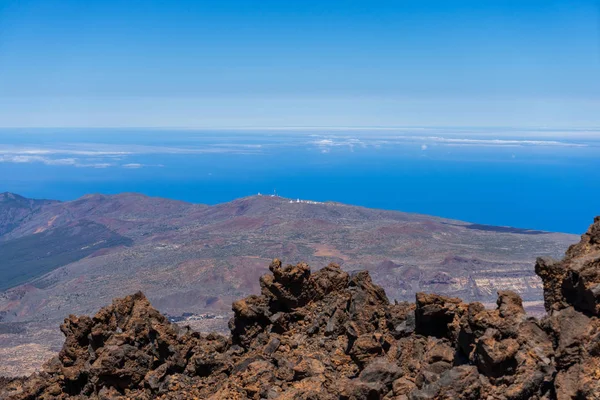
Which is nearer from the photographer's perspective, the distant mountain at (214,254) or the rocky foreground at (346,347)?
the rocky foreground at (346,347)

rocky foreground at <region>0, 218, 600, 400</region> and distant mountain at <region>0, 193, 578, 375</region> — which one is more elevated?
rocky foreground at <region>0, 218, 600, 400</region>

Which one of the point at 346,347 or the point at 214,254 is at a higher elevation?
the point at 346,347

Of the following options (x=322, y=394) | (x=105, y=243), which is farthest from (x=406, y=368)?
(x=105, y=243)

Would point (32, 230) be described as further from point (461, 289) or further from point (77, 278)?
point (461, 289)

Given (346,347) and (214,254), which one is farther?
(214,254)

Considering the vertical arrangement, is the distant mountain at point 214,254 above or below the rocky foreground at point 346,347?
below

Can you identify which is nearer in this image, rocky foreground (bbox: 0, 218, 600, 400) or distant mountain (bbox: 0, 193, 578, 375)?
rocky foreground (bbox: 0, 218, 600, 400)
